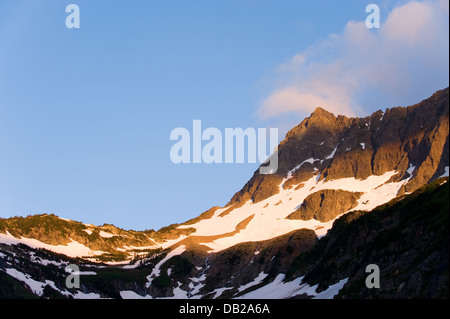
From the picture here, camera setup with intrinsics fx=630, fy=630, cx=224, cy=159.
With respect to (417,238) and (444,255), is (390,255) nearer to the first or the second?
(417,238)

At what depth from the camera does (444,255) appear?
157m
